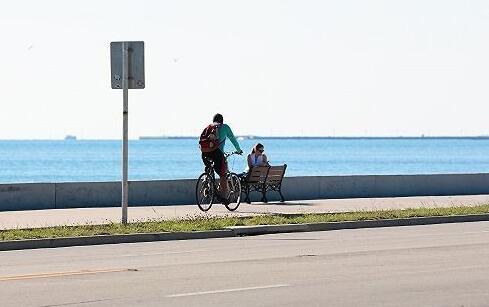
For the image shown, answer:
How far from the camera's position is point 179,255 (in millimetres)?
16953

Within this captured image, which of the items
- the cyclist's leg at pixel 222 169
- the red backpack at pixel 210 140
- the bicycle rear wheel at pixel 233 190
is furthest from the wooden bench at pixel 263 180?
the red backpack at pixel 210 140

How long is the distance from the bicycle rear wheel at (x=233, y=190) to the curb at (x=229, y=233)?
12.5 ft

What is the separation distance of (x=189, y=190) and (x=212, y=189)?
251cm

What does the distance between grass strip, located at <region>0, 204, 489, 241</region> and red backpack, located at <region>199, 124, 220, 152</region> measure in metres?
2.08

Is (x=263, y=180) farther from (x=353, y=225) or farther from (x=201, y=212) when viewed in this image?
(x=353, y=225)

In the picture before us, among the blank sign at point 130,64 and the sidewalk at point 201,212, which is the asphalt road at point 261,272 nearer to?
the blank sign at point 130,64

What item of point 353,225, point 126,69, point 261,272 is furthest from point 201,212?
point 261,272

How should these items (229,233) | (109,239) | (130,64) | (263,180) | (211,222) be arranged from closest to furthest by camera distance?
(109,239)
(229,233)
(130,64)
(211,222)
(263,180)

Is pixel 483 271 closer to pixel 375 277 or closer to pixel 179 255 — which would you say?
pixel 375 277

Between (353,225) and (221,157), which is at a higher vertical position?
(221,157)

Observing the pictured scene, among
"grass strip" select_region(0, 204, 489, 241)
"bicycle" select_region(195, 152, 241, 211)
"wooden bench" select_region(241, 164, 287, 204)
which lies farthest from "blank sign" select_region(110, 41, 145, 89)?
"wooden bench" select_region(241, 164, 287, 204)

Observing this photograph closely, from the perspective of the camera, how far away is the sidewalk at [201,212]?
22.6 metres

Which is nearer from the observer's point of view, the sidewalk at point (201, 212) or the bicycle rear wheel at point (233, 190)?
the sidewalk at point (201, 212)

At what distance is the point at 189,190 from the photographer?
91.8 feet
